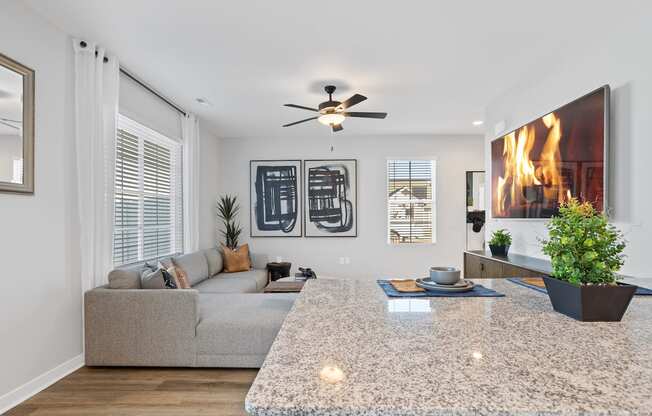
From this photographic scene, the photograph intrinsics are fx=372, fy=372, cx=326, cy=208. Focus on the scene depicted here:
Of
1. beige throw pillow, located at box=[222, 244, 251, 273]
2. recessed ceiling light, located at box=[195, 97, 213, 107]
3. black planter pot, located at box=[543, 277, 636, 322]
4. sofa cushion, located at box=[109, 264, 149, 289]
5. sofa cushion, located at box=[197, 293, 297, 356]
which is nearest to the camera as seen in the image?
black planter pot, located at box=[543, 277, 636, 322]

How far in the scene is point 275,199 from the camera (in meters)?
6.17

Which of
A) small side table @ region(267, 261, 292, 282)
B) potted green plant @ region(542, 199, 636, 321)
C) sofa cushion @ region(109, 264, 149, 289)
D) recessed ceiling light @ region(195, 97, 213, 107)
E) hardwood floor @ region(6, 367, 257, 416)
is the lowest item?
hardwood floor @ region(6, 367, 257, 416)

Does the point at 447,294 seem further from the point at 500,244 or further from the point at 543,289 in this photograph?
the point at 500,244

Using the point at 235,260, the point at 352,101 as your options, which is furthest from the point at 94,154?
the point at 235,260

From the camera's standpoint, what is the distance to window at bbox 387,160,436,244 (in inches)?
244

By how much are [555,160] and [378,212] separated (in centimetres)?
337

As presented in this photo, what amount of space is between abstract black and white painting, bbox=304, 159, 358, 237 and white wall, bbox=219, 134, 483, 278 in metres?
0.11

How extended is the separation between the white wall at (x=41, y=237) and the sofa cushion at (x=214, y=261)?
80.9 inches

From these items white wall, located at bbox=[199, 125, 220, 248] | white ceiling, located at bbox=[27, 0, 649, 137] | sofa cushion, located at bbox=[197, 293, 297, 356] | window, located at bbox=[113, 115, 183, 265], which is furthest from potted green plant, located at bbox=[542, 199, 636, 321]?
white wall, located at bbox=[199, 125, 220, 248]

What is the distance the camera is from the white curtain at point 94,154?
2793 millimetres

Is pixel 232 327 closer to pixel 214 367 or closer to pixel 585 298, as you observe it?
pixel 214 367

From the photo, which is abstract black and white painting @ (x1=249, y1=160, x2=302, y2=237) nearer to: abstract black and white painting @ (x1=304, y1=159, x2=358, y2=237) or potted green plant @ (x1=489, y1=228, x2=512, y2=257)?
abstract black and white painting @ (x1=304, y1=159, x2=358, y2=237)

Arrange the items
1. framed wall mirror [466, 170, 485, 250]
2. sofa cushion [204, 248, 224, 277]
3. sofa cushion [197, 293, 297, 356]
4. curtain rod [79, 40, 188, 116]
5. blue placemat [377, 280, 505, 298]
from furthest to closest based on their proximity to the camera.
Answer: framed wall mirror [466, 170, 485, 250] < sofa cushion [204, 248, 224, 277] < curtain rod [79, 40, 188, 116] < sofa cushion [197, 293, 297, 356] < blue placemat [377, 280, 505, 298]

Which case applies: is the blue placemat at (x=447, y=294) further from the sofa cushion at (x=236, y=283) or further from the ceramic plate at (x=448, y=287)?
the sofa cushion at (x=236, y=283)
